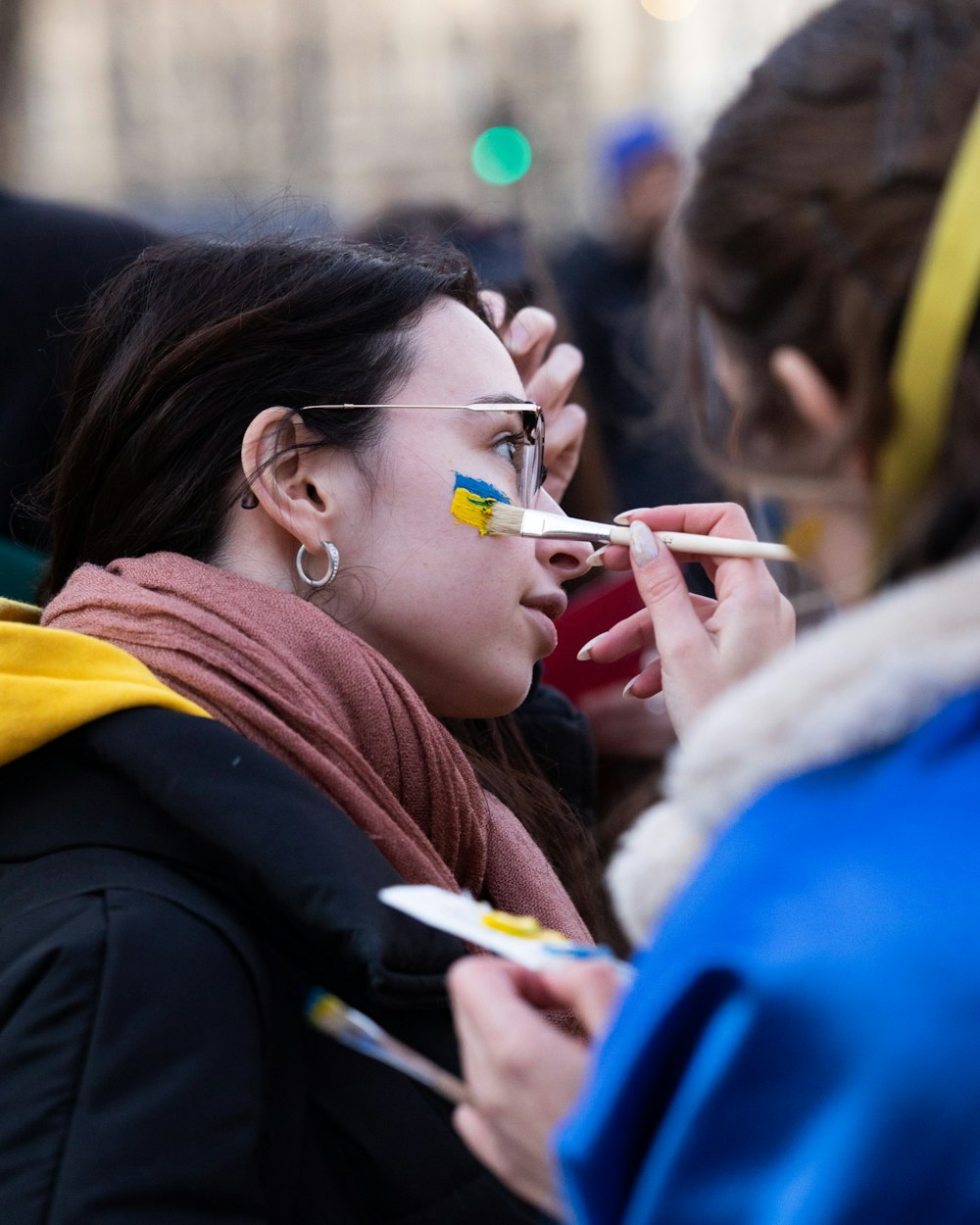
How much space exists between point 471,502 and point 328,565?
0.18 m

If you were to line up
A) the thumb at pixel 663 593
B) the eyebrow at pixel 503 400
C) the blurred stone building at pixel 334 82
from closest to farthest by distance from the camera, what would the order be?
1. the thumb at pixel 663 593
2. the eyebrow at pixel 503 400
3. the blurred stone building at pixel 334 82

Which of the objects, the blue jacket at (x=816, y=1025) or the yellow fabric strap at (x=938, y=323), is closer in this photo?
the blue jacket at (x=816, y=1025)

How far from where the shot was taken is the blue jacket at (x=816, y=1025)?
84 centimetres

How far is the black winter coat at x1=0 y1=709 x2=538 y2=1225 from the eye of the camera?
1.18m

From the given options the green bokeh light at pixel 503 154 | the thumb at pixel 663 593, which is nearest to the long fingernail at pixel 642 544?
the thumb at pixel 663 593

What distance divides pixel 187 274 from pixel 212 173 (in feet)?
50.6

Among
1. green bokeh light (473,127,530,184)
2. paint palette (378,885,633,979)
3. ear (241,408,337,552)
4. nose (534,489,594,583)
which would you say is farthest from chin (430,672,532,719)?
green bokeh light (473,127,530,184)

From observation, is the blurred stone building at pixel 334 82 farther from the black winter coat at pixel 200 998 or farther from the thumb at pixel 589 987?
the thumb at pixel 589 987

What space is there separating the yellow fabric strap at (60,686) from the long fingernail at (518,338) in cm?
96

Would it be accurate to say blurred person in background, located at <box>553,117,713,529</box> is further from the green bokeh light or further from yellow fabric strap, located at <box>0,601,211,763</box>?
the green bokeh light

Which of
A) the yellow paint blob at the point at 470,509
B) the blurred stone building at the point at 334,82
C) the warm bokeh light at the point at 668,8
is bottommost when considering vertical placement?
the blurred stone building at the point at 334,82

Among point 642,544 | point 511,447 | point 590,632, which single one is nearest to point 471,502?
point 511,447

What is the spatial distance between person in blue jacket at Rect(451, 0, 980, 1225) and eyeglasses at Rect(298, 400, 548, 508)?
631mm

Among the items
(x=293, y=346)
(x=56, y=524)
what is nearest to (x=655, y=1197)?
(x=293, y=346)
